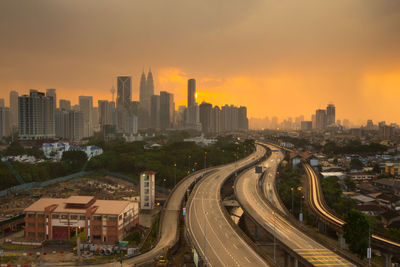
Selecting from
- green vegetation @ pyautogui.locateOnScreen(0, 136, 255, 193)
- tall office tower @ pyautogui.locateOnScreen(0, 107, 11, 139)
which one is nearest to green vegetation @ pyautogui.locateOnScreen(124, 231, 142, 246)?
green vegetation @ pyautogui.locateOnScreen(0, 136, 255, 193)

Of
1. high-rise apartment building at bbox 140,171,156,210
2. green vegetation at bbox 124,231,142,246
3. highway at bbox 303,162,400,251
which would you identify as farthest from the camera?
high-rise apartment building at bbox 140,171,156,210

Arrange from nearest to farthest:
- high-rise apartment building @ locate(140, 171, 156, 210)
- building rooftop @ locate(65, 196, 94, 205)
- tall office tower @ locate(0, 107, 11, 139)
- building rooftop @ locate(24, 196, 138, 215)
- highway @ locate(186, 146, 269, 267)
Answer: highway @ locate(186, 146, 269, 267), building rooftop @ locate(24, 196, 138, 215), building rooftop @ locate(65, 196, 94, 205), high-rise apartment building @ locate(140, 171, 156, 210), tall office tower @ locate(0, 107, 11, 139)

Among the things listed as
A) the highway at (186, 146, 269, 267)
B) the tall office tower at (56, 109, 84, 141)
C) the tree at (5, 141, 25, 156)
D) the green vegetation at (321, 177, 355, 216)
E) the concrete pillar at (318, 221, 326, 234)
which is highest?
the tall office tower at (56, 109, 84, 141)

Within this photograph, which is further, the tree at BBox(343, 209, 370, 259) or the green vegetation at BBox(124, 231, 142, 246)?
the green vegetation at BBox(124, 231, 142, 246)

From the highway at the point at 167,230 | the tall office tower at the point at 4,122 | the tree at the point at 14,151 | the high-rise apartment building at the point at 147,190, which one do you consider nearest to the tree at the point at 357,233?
the highway at the point at 167,230

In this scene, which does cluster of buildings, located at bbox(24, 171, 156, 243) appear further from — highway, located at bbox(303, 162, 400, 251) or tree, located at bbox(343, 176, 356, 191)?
tree, located at bbox(343, 176, 356, 191)

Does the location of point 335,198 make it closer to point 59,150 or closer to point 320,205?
point 320,205
